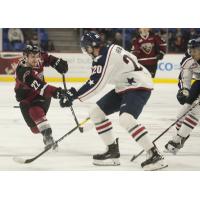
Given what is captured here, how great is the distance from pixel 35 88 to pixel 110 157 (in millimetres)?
618

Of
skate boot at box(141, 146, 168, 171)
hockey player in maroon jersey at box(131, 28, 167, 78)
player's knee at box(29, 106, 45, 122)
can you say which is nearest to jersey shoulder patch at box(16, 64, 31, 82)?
player's knee at box(29, 106, 45, 122)

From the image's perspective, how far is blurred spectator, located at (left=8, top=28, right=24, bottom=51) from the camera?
23.7 ft

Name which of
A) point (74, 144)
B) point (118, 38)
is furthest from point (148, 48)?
point (74, 144)

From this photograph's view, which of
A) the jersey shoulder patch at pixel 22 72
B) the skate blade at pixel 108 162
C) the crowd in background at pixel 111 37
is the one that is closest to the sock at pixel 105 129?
the skate blade at pixel 108 162

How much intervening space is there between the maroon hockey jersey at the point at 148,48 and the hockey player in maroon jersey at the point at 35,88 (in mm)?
1981

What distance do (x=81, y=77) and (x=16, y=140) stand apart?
10.7 feet

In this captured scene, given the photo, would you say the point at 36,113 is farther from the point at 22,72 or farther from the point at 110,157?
the point at 110,157

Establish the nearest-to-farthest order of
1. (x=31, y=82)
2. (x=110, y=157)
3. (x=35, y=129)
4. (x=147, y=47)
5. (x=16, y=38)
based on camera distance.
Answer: (x=110, y=157), (x=31, y=82), (x=35, y=129), (x=147, y=47), (x=16, y=38)

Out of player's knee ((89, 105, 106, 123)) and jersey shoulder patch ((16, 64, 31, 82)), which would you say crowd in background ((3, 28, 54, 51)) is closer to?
jersey shoulder patch ((16, 64, 31, 82))

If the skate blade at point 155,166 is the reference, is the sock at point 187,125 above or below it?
above

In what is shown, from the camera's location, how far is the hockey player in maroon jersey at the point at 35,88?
3.40 metres

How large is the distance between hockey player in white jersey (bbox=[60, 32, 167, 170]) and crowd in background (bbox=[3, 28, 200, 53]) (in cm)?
390

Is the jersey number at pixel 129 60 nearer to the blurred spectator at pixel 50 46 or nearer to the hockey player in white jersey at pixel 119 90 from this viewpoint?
the hockey player in white jersey at pixel 119 90

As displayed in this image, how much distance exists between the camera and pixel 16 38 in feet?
24.3
